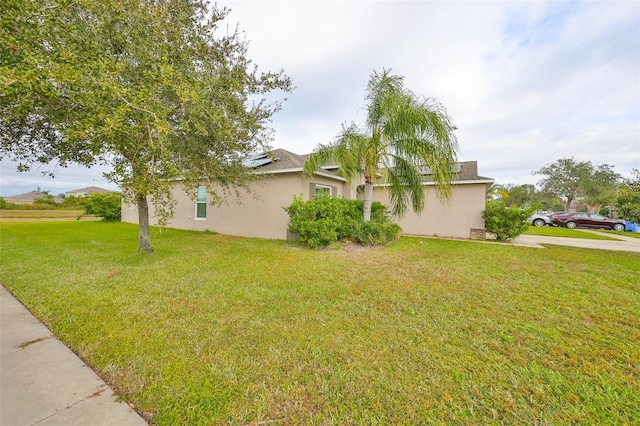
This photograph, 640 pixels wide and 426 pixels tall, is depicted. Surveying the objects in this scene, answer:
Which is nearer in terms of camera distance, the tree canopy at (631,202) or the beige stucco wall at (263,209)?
the beige stucco wall at (263,209)

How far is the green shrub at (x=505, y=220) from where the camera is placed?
393 inches

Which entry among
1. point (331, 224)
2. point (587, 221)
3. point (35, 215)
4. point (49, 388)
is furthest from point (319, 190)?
point (35, 215)

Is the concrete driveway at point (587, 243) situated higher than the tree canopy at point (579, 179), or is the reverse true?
the tree canopy at point (579, 179)

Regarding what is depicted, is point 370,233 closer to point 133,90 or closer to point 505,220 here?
point 505,220

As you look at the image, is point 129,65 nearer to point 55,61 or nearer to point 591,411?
point 55,61

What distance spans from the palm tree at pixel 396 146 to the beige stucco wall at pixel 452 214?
2528 mm

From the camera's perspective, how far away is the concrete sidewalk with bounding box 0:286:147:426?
1.77 metres

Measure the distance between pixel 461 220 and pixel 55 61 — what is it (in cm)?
1339

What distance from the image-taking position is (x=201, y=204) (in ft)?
40.8

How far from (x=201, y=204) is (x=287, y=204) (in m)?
5.39

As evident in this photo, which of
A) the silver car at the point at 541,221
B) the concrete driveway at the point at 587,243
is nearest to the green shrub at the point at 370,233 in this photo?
the concrete driveway at the point at 587,243

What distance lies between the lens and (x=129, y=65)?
4.75 metres

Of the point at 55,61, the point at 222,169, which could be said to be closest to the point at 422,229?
the point at 222,169

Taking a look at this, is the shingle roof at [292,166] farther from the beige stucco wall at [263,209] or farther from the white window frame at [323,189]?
the white window frame at [323,189]
